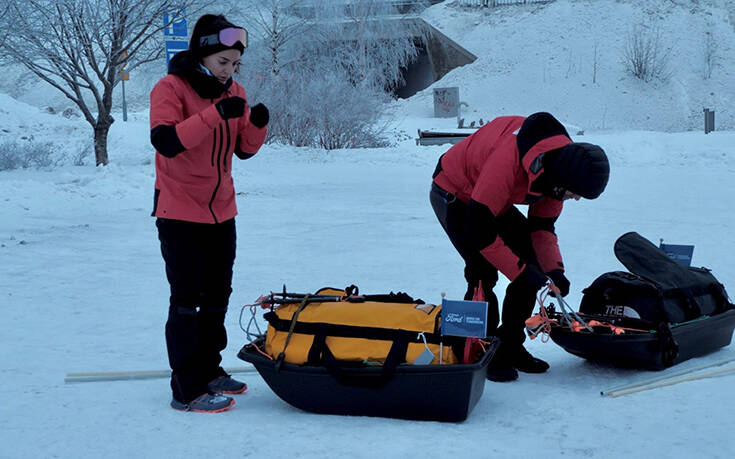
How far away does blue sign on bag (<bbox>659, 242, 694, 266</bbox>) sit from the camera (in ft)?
14.1

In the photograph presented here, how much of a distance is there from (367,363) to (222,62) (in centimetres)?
137

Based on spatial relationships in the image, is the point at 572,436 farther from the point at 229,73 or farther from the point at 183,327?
the point at 229,73

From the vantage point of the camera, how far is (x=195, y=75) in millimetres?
3178

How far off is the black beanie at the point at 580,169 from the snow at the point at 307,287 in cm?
93

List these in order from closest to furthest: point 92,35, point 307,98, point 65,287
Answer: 1. point 65,287
2. point 92,35
3. point 307,98

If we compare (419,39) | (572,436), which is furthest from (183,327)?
(419,39)

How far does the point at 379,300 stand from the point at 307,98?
17125 mm

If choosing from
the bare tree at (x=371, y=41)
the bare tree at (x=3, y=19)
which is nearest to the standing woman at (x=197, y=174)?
the bare tree at (x=3, y=19)

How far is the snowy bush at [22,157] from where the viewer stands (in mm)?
13086

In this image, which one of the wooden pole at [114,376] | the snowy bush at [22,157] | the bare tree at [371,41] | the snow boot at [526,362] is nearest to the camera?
the wooden pole at [114,376]

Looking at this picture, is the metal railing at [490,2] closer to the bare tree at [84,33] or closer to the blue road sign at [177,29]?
the bare tree at [84,33]

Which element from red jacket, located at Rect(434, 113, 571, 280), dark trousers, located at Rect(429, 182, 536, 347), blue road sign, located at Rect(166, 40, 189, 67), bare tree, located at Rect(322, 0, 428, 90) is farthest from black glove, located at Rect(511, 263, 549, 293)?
bare tree, located at Rect(322, 0, 428, 90)

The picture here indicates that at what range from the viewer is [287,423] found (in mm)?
3072

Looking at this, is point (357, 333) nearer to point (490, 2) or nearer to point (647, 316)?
point (647, 316)
